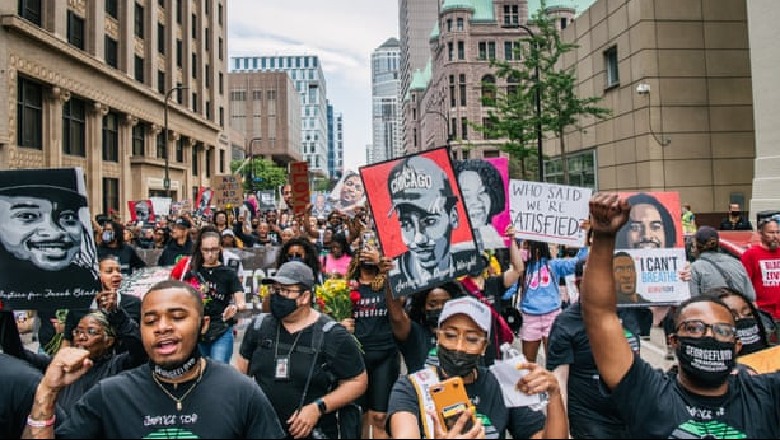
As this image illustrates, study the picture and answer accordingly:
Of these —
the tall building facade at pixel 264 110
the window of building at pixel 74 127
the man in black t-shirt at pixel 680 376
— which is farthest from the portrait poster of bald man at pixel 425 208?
the tall building facade at pixel 264 110

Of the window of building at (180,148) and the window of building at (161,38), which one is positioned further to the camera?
the window of building at (180,148)

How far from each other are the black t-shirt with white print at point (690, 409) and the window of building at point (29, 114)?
27866 millimetres

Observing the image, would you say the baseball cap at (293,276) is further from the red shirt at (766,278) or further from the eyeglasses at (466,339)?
the red shirt at (766,278)

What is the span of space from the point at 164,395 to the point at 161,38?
45570 millimetres

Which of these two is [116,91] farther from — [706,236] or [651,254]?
[651,254]

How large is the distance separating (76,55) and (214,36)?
88.0ft

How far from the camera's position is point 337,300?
5.25m

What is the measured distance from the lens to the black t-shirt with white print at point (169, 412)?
2412 millimetres

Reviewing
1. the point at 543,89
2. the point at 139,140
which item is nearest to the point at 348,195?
the point at 543,89

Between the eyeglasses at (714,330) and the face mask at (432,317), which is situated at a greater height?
the eyeglasses at (714,330)

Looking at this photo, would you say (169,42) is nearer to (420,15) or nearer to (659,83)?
(659,83)

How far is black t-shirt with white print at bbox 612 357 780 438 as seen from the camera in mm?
2432

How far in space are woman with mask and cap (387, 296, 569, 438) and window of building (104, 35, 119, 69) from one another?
36.8 metres

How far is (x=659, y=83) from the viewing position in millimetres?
23562
